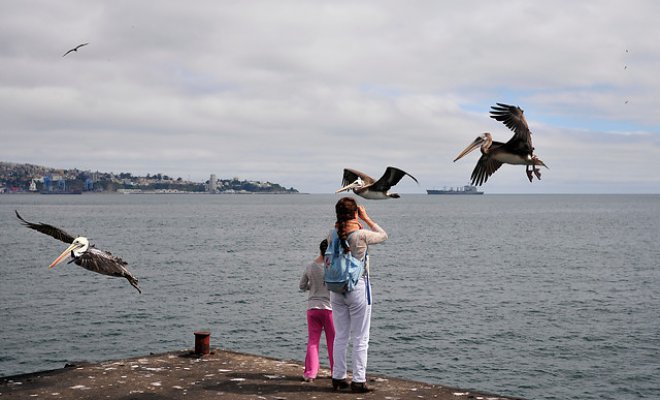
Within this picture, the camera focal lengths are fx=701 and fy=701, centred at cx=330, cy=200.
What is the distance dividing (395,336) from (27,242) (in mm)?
64873

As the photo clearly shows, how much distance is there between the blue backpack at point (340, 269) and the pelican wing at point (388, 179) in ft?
6.93

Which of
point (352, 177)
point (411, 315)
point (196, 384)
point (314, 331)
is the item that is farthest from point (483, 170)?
point (411, 315)

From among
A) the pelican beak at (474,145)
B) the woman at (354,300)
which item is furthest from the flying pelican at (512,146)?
the woman at (354,300)

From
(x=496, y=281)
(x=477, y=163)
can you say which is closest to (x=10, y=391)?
(x=477, y=163)

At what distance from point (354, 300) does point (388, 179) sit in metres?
2.67

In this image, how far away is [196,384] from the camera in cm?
1005

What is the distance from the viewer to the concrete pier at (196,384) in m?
9.50

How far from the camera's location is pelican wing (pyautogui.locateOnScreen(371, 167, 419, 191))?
641cm

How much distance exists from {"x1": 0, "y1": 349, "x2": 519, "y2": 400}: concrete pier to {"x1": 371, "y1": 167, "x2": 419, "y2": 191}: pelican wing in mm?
3832

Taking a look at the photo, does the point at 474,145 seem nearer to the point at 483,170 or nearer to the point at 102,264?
the point at 483,170

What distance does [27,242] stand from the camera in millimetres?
82375

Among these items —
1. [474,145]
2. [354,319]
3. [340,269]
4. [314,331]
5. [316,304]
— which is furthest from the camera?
[314,331]

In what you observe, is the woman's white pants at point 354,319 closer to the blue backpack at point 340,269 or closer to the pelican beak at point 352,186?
the blue backpack at point 340,269

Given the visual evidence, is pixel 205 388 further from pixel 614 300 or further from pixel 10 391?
pixel 614 300
